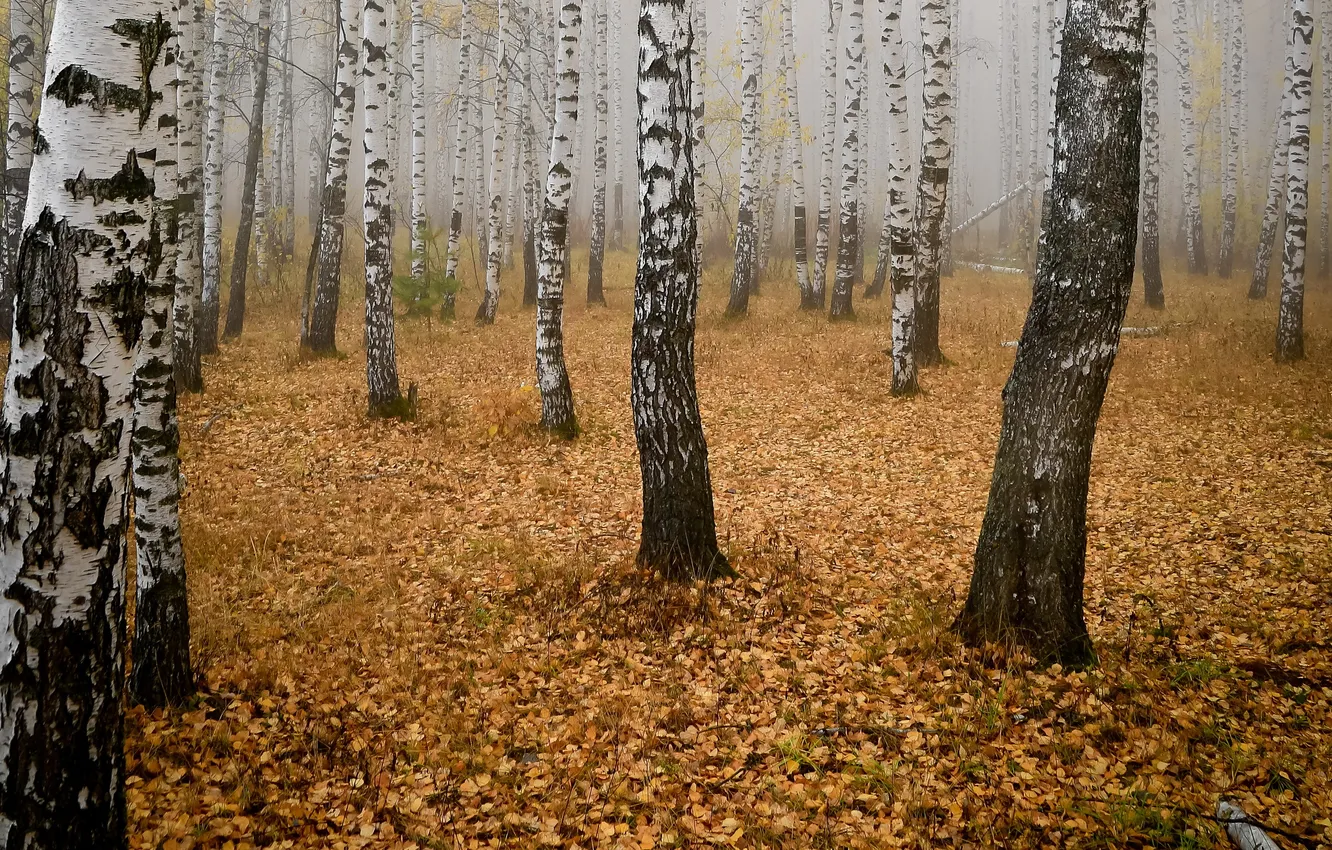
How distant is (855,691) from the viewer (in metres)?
4.71

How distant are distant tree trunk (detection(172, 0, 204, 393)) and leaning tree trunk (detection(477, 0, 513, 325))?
5.81m

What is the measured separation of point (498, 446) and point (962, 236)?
2792cm

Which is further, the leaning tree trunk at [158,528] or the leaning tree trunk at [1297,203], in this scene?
the leaning tree trunk at [1297,203]

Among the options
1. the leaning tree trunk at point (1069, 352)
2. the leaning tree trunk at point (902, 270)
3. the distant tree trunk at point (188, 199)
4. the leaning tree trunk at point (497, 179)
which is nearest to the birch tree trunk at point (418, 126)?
the leaning tree trunk at point (497, 179)

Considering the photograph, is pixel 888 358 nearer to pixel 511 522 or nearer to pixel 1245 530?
pixel 1245 530

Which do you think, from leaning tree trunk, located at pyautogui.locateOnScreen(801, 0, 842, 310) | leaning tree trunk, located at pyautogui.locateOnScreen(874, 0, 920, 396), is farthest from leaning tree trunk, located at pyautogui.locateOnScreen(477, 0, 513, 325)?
leaning tree trunk, located at pyautogui.locateOnScreen(874, 0, 920, 396)

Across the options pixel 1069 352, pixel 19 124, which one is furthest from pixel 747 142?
pixel 1069 352

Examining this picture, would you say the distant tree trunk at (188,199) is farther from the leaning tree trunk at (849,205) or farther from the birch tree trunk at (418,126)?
the leaning tree trunk at (849,205)

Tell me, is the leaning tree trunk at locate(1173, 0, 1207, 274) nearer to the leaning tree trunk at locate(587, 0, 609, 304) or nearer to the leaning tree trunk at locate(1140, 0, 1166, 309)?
the leaning tree trunk at locate(1140, 0, 1166, 309)

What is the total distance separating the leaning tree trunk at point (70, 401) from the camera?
2.55 m

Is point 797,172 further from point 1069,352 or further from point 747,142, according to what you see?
point 1069,352

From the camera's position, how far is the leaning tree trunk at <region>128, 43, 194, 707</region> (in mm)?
4191

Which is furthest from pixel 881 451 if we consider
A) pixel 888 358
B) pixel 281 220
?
pixel 281 220

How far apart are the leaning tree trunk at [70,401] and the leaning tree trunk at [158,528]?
161cm
